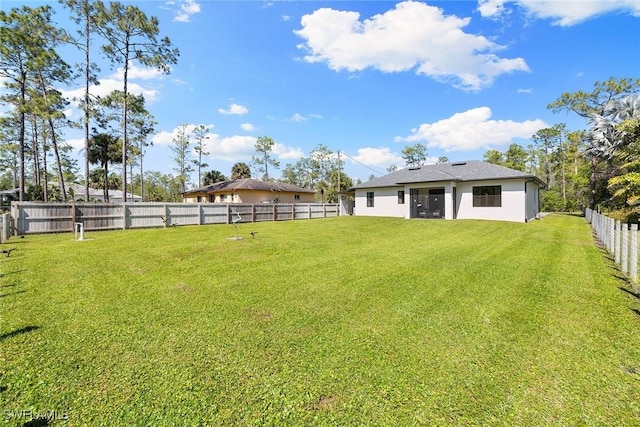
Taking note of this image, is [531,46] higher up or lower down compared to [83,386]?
higher up

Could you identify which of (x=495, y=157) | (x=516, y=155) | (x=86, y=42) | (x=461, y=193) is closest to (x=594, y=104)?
(x=495, y=157)

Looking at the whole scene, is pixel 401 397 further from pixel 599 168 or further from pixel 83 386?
pixel 599 168

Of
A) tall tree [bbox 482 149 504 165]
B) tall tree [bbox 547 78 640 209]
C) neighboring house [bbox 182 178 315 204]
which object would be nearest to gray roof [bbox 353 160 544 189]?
tall tree [bbox 547 78 640 209]

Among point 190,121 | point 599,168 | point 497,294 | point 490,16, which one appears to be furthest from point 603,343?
point 190,121

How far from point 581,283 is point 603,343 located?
288 centimetres

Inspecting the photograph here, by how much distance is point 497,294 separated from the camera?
491cm

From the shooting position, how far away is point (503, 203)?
1731 cm

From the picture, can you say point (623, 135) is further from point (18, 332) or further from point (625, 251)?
point (18, 332)

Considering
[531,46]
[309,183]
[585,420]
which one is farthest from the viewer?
[309,183]

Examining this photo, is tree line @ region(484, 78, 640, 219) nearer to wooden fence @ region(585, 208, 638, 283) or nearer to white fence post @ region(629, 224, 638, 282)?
wooden fence @ region(585, 208, 638, 283)

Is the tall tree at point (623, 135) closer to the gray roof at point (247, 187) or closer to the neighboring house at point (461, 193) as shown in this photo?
the neighboring house at point (461, 193)

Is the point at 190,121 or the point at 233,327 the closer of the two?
the point at 233,327

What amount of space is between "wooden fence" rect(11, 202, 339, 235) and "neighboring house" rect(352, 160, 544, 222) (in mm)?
8885

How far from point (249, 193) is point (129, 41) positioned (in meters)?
15.0
